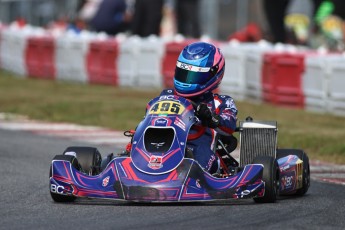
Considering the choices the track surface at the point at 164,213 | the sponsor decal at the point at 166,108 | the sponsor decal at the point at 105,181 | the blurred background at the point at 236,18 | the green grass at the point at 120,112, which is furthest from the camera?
the blurred background at the point at 236,18

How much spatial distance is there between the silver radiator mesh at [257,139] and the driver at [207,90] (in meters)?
0.19

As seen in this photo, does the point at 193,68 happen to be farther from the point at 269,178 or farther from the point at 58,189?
the point at 58,189

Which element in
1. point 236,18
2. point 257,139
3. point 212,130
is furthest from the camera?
point 236,18

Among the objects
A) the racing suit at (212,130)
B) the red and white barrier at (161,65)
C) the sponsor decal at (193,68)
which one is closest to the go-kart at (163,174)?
the racing suit at (212,130)

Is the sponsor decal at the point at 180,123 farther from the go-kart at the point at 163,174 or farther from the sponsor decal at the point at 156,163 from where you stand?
the sponsor decal at the point at 156,163

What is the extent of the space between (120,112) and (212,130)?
7.89m

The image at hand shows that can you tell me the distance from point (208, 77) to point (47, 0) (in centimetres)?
1950

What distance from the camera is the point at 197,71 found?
8938 millimetres

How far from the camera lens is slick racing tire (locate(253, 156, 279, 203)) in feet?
27.4

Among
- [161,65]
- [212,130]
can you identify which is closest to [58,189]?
[212,130]

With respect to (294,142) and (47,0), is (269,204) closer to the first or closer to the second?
(294,142)

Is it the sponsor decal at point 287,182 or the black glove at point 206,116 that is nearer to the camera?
the black glove at point 206,116

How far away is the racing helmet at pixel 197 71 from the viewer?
8883 mm

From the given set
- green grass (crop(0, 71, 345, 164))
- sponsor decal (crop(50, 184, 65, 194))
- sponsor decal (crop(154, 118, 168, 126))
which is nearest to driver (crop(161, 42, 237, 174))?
sponsor decal (crop(154, 118, 168, 126))
